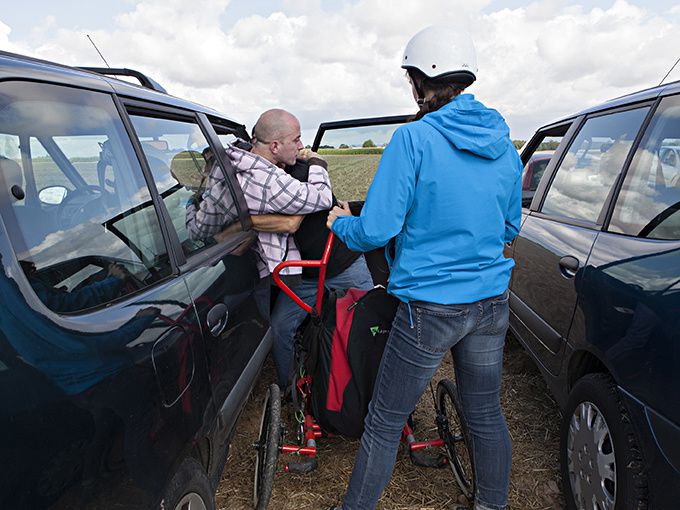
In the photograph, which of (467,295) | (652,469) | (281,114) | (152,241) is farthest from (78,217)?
(652,469)

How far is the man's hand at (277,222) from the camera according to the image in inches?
103

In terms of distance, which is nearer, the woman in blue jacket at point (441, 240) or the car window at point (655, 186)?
the woman in blue jacket at point (441, 240)

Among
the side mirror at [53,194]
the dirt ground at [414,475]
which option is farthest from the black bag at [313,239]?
the side mirror at [53,194]

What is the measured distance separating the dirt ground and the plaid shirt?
3.42 feet

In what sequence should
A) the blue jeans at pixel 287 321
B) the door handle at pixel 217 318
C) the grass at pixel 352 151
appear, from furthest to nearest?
the grass at pixel 352 151
the blue jeans at pixel 287 321
the door handle at pixel 217 318

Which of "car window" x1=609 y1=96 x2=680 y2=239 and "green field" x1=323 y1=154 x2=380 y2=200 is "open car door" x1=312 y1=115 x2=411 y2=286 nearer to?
"green field" x1=323 y1=154 x2=380 y2=200

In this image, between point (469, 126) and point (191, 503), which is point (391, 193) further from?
point (191, 503)

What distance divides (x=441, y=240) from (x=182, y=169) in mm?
1301

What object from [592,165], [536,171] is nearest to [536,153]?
[536,171]

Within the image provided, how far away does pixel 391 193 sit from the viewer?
5.30 feet

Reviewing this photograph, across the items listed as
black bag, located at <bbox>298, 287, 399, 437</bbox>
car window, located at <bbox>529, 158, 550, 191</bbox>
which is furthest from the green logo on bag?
car window, located at <bbox>529, 158, 550, 191</bbox>

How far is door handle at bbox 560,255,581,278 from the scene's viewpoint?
2328mm

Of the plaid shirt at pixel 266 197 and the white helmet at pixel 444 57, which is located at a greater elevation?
the white helmet at pixel 444 57

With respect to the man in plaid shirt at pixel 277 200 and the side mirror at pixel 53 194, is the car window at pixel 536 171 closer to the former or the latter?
the man in plaid shirt at pixel 277 200
